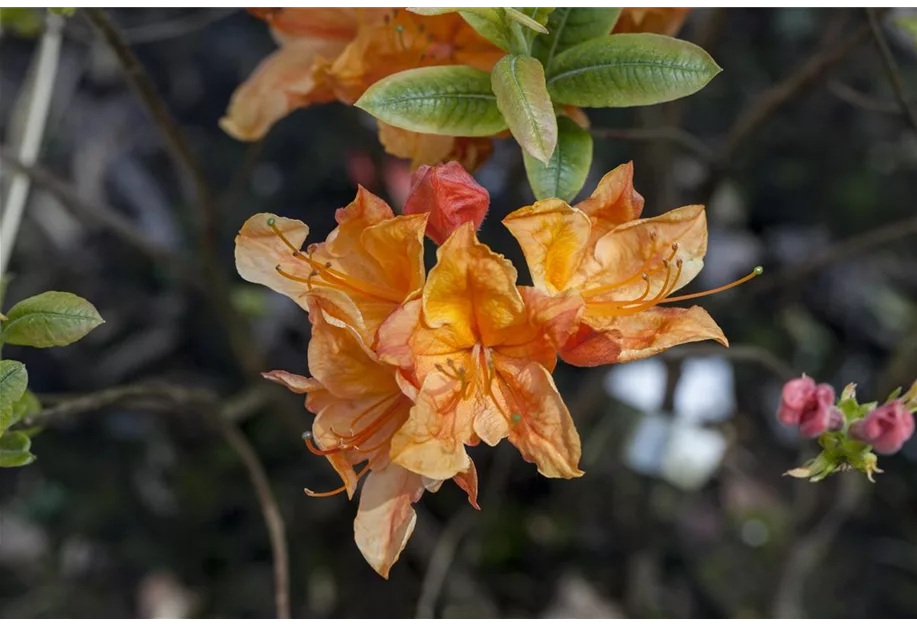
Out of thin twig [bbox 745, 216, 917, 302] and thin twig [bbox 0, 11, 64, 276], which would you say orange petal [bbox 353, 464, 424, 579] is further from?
thin twig [bbox 745, 216, 917, 302]

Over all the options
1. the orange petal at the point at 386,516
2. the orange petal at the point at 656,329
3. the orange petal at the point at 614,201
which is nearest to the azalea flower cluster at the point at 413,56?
the orange petal at the point at 614,201

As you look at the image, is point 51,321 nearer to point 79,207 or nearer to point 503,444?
point 79,207

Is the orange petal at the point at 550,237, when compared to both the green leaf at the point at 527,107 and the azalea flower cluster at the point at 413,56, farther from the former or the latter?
the azalea flower cluster at the point at 413,56

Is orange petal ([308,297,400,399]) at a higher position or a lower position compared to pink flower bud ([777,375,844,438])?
higher

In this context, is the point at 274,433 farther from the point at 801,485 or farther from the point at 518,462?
the point at 801,485

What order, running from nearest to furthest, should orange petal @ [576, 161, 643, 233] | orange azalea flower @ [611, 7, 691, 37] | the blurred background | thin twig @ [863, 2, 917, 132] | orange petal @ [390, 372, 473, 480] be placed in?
orange petal @ [390, 372, 473, 480], orange petal @ [576, 161, 643, 233], orange azalea flower @ [611, 7, 691, 37], thin twig @ [863, 2, 917, 132], the blurred background

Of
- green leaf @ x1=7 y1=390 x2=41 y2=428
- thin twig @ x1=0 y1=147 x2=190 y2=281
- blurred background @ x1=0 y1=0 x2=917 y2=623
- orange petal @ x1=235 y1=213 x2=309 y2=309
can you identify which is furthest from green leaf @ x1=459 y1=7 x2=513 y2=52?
blurred background @ x1=0 y1=0 x2=917 y2=623

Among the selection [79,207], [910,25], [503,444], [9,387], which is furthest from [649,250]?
[503,444]
